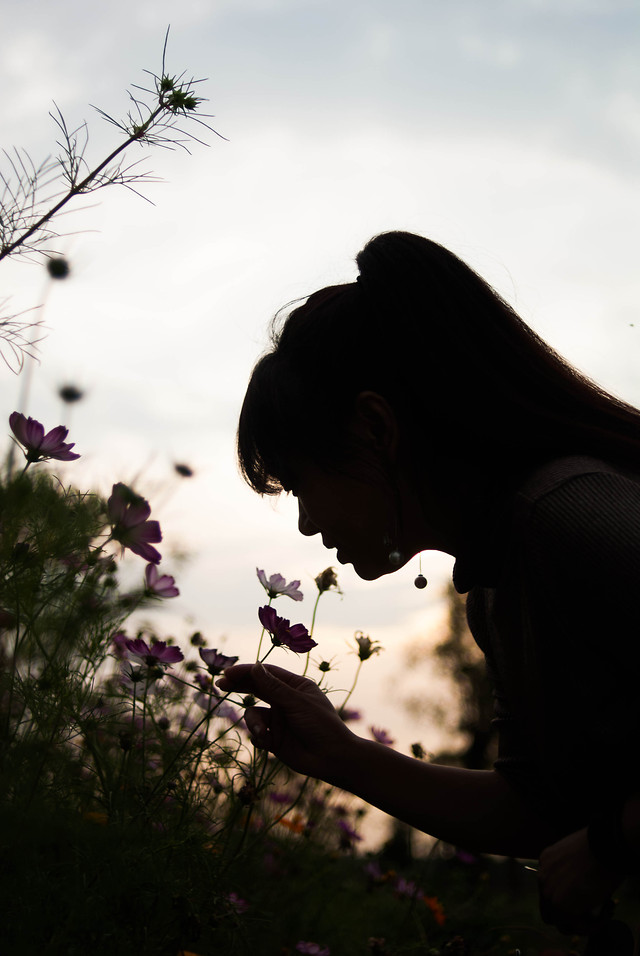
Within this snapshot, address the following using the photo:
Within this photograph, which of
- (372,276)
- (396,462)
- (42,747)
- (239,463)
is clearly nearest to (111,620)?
(42,747)

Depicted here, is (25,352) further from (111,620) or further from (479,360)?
(479,360)

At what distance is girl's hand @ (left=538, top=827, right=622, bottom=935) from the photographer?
3.10 feet

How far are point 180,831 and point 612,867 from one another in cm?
73

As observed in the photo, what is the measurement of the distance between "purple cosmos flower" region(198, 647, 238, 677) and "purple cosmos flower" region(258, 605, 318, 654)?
175 mm

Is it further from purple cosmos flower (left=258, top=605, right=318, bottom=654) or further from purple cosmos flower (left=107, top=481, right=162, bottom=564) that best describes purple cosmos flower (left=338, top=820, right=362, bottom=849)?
purple cosmos flower (left=107, top=481, right=162, bottom=564)

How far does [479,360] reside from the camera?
115 cm

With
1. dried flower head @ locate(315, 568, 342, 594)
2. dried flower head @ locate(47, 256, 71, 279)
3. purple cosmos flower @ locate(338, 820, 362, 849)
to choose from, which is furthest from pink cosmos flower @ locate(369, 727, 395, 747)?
dried flower head @ locate(47, 256, 71, 279)

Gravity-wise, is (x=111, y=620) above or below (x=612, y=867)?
above

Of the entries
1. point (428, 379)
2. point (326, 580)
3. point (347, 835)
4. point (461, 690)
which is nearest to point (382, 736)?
point (347, 835)

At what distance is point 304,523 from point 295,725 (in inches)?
11.9

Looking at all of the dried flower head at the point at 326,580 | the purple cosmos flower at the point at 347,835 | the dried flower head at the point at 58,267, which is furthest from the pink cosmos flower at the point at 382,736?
the dried flower head at the point at 58,267

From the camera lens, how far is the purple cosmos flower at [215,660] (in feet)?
4.95

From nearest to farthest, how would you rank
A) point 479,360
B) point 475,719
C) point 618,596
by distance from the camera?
1. point 618,596
2. point 479,360
3. point 475,719

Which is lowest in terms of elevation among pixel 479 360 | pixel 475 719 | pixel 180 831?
pixel 180 831
